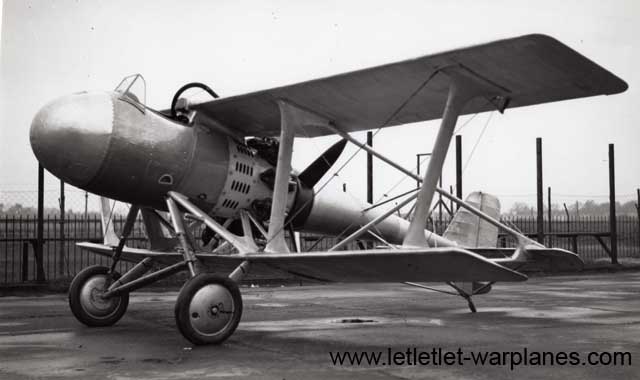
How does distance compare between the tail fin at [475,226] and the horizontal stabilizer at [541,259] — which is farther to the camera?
the tail fin at [475,226]

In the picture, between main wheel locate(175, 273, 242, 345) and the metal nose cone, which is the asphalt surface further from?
the metal nose cone

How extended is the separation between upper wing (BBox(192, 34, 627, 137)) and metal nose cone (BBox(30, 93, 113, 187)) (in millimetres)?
1240

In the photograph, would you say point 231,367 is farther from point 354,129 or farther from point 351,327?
point 354,129

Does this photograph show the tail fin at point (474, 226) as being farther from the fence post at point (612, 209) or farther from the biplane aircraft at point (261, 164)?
the fence post at point (612, 209)

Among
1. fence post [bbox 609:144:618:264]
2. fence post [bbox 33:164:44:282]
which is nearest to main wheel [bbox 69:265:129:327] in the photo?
fence post [bbox 33:164:44:282]

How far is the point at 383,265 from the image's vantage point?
605cm

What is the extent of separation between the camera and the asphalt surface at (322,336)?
514 cm

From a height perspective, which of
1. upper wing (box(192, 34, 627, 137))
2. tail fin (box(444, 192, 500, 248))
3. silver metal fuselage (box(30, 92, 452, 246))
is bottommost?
tail fin (box(444, 192, 500, 248))

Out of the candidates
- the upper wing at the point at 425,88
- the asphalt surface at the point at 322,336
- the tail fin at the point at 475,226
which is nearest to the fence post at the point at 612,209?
the asphalt surface at the point at 322,336

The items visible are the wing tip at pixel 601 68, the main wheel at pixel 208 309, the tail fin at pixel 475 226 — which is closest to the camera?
the wing tip at pixel 601 68

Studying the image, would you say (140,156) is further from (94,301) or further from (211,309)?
(94,301)

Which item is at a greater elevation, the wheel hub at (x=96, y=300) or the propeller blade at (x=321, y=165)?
the propeller blade at (x=321, y=165)

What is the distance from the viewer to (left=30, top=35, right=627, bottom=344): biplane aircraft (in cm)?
618

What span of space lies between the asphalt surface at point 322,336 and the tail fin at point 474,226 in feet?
3.28
